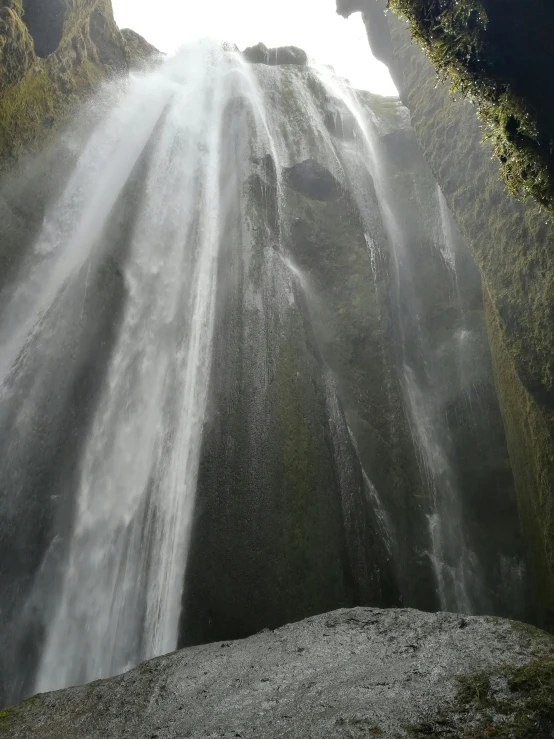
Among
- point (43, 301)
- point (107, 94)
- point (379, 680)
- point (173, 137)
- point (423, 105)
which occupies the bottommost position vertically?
point (379, 680)

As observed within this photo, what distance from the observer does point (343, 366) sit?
12.9 m

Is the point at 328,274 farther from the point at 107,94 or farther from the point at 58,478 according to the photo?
the point at 107,94

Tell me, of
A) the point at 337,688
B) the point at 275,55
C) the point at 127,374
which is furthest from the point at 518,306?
the point at 275,55

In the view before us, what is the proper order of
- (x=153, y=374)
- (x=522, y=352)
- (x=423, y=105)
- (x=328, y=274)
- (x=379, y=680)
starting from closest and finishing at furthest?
(x=379, y=680)
(x=522, y=352)
(x=153, y=374)
(x=328, y=274)
(x=423, y=105)

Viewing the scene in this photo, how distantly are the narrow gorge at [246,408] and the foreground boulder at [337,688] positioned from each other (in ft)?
0.14

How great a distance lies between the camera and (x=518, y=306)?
29.7 feet

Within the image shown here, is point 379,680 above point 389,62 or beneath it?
beneath

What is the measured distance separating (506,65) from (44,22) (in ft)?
42.7

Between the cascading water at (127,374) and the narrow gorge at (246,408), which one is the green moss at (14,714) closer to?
the narrow gorge at (246,408)

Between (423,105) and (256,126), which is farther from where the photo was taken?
(256,126)

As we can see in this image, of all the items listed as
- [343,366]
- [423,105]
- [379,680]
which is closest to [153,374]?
[343,366]

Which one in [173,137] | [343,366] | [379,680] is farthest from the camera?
[173,137]

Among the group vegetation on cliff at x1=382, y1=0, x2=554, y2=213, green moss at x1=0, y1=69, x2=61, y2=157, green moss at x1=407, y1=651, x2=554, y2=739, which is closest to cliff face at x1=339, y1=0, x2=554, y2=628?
vegetation on cliff at x1=382, y1=0, x2=554, y2=213

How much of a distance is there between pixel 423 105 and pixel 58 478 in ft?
48.4
